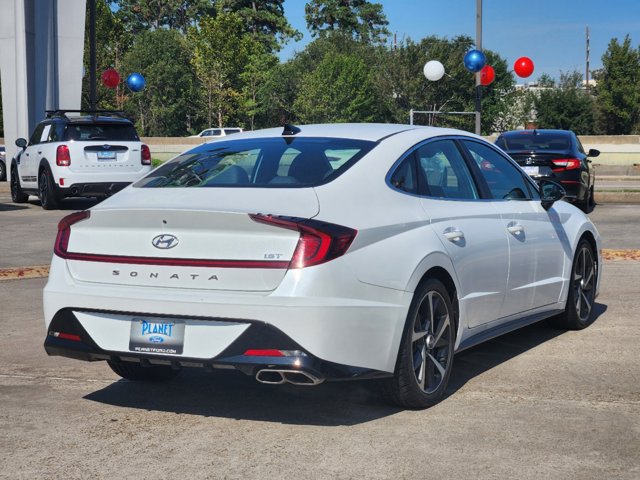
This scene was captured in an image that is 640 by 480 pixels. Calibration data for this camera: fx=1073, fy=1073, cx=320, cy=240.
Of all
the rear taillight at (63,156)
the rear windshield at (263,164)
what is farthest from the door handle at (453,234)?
→ the rear taillight at (63,156)

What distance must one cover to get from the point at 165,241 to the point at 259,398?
4.17 ft

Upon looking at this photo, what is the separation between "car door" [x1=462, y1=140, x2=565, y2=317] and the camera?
693 cm

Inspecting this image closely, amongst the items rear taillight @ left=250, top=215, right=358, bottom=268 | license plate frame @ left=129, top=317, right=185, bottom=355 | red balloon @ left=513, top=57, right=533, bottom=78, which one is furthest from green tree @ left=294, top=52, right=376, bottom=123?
rear taillight @ left=250, top=215, right=358, bottom=268

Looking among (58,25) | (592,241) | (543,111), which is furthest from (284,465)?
(543,111)

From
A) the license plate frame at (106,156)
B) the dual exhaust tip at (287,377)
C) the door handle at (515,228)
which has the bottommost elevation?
the dual exhaust tip at (287,377)

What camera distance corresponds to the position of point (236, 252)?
5.08 meters

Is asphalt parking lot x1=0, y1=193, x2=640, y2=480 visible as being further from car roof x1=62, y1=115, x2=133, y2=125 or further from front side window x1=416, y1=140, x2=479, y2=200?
car roof x1=62, y1=115, x2=133, y2=125

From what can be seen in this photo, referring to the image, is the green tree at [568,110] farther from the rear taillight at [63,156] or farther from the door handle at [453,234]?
the door handle at [453,234]

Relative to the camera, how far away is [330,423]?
5488mm

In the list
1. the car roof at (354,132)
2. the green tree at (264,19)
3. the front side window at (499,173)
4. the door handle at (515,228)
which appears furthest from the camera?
the green tree at (264,19)

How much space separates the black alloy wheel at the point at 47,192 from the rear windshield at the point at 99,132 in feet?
3.12

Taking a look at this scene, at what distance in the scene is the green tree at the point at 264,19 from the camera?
10656 cm

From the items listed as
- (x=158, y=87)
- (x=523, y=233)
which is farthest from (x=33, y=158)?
(x=158, y=87)

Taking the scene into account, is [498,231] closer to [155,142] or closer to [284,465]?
[284,465]
